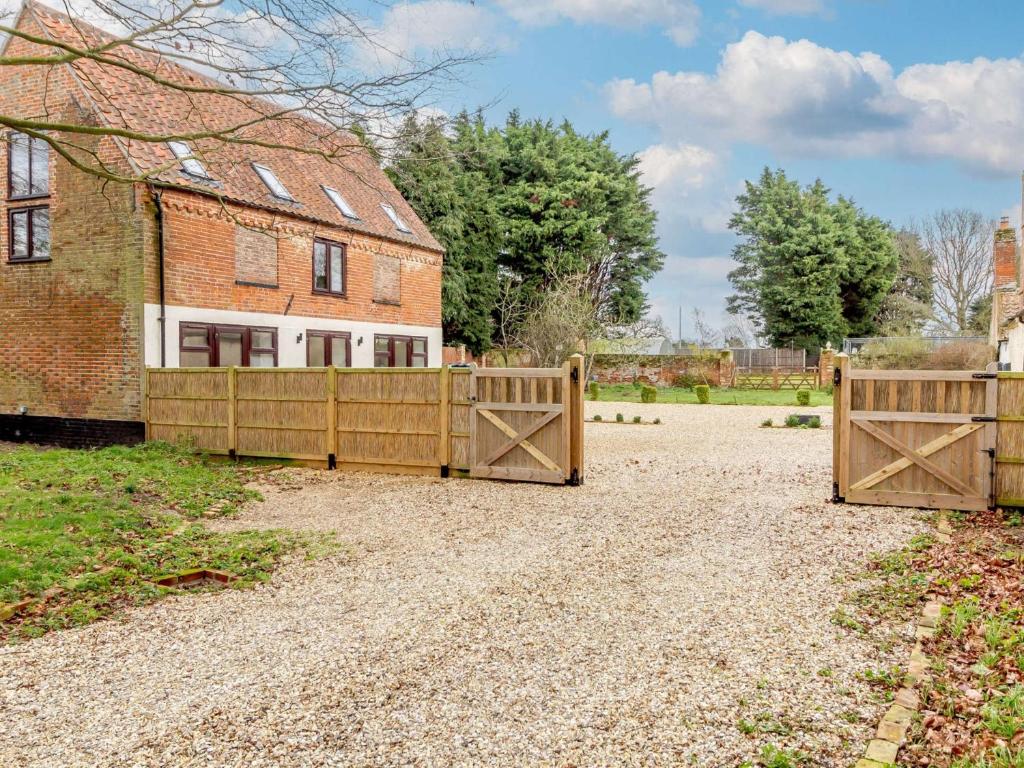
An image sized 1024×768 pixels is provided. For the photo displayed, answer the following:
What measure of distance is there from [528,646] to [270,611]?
81.0 inches

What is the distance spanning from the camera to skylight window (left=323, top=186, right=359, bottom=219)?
64.2ft

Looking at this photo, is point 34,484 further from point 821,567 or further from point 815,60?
point 815,60

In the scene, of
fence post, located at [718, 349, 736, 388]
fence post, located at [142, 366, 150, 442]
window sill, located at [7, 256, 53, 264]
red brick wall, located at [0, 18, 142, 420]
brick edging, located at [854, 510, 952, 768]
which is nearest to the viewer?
brick edging, located at [854, 510, 952, 768]

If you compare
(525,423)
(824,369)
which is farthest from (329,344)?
(824,369)

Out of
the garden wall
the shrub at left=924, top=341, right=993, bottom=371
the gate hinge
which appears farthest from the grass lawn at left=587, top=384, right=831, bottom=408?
the gate hinge

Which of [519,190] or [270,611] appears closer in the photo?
[270,611]

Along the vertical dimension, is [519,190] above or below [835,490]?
above

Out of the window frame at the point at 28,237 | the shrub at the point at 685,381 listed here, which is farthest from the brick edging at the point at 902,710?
the shrub at the point at 685,381

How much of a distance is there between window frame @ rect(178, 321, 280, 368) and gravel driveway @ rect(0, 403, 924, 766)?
756 centimetres

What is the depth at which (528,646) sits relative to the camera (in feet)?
14.8

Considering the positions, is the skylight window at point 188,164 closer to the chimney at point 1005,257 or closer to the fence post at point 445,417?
the fence post at point 445,417

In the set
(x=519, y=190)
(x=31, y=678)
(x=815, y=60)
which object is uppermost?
(x=519, y=190)

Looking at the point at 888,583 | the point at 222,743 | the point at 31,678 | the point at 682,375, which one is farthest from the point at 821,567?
the point at 682,375

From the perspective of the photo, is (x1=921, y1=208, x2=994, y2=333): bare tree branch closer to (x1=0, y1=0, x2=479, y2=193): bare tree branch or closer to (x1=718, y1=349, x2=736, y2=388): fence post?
(x1=718, y1=349, x2=736, y2=388): fence post
